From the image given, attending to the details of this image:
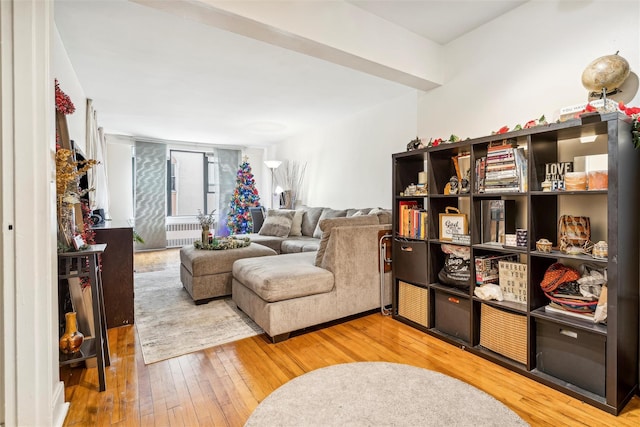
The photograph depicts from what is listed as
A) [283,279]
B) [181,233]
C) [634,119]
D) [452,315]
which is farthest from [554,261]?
[181,233]

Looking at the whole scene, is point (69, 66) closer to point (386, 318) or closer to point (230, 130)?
point (230, 130)

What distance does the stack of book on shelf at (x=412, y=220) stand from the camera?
2.67 m

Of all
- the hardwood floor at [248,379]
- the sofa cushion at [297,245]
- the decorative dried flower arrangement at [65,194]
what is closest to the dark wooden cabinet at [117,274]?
the hardwood floor at [248,379]

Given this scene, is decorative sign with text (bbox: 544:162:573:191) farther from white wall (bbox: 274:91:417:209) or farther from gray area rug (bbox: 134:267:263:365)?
gray area rug (bbox: 134:267:263:365)

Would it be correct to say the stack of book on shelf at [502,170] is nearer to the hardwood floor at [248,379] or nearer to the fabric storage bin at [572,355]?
the fabric storage bin at [572,355]

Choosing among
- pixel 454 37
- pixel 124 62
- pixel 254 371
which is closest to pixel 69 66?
pixel 124 62

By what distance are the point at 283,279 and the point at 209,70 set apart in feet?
7.84

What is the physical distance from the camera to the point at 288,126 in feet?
19.2

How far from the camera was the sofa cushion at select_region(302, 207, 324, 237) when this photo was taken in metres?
5.24

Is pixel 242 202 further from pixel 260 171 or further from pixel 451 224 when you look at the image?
pixel 451 224

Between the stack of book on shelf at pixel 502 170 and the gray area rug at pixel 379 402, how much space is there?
1.28m

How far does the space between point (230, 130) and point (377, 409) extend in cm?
552

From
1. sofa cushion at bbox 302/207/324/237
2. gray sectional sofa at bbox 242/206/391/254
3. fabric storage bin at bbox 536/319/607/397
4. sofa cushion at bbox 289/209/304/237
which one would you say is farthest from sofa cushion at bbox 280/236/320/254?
fabric storage bin at bbox 536/319/607/397

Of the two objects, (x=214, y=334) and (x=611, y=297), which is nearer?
(x=611, y=297)
